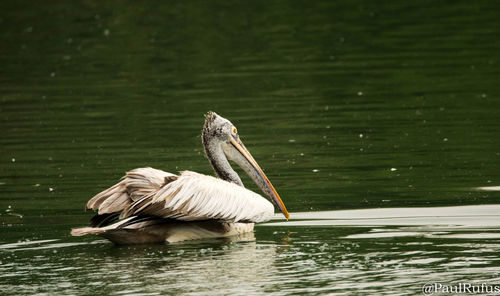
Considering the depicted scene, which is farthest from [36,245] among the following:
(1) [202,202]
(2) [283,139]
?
(2) [283,139]

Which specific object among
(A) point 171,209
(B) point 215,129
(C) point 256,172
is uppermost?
(B) point 215,129

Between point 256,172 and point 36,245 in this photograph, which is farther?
point 256,172

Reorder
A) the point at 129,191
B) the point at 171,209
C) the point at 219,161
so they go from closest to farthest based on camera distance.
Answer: the point at 171,209, the point at 129,191, the point at 219,161

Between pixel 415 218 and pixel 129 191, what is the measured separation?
205 cm

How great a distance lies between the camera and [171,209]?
693cm

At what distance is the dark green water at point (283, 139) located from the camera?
20.2ft

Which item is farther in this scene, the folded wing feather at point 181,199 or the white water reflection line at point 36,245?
the white water reflection line at point 36,245

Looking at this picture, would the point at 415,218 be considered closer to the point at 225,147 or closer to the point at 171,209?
the point at 225,147

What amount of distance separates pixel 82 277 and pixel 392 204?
112 inches

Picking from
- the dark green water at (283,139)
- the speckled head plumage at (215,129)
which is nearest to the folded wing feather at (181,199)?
the dark green water at (283,139)

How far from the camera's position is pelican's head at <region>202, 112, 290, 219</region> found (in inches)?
313

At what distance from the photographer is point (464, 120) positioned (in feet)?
38.0

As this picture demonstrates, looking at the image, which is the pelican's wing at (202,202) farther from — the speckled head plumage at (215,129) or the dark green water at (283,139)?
the speckled head plumage at (215,129)

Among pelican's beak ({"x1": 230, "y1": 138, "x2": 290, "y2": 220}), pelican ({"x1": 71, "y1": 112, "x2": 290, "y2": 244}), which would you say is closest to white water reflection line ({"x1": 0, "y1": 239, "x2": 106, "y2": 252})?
pelican ({"x1": 71, "y1": 112, "x2": 290, "y2": 244})
